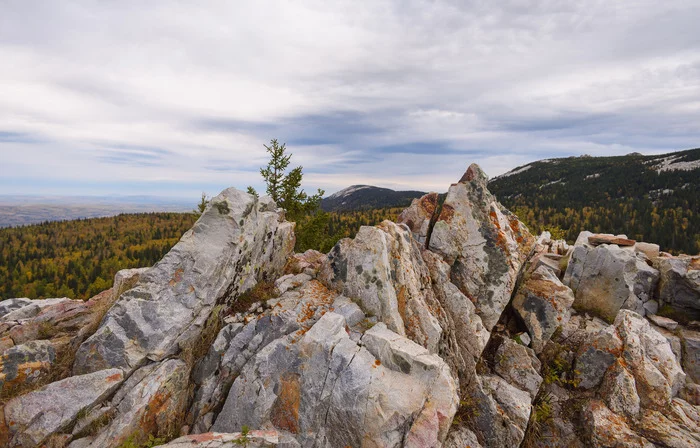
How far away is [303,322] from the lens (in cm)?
1083

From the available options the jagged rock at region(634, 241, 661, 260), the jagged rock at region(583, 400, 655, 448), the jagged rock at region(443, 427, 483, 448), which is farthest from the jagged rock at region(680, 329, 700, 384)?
the jagged rock at region(443, 427, 483, 448)

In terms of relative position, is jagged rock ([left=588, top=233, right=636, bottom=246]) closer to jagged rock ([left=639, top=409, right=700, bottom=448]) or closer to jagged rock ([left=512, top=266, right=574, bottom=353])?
jagged rock ([left=512, top=266, right=574, bottom=353])

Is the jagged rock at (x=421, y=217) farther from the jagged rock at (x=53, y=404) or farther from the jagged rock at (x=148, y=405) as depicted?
the jagged rock at (x=53, y=404)

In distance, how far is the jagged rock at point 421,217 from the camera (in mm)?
15617

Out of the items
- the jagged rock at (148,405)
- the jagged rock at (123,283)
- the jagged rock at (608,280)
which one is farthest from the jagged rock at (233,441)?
the jagged rock at (608,280)

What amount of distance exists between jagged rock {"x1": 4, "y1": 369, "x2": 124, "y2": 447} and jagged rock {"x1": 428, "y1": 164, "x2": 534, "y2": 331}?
13.3 metres

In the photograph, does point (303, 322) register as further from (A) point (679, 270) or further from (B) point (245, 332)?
(A) point (679, 270)

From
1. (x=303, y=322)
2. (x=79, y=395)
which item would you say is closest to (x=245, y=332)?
(x=303, y=322)

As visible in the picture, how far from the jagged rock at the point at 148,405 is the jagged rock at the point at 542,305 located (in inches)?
551

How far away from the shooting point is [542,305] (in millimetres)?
14062

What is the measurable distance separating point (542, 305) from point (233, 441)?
13617mm

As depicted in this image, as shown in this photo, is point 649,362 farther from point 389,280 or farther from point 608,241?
point 389,280

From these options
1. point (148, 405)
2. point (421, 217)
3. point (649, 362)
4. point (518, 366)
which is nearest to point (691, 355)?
point (649, 362)

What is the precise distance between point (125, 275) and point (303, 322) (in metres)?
7.74
